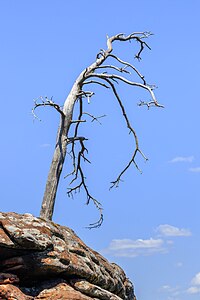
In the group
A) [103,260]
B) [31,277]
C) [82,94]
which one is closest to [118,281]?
[103,260]

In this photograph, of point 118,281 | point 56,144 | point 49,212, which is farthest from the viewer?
point 56,144

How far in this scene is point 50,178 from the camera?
66.8ft

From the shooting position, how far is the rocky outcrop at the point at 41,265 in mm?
12125

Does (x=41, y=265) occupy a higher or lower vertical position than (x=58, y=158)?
lower

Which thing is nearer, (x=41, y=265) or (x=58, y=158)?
(x=41, y=265)

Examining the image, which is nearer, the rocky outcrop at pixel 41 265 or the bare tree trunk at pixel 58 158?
the rocky outcrop at pixel 41 265

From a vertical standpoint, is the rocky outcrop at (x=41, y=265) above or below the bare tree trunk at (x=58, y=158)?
below

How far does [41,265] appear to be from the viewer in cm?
1240

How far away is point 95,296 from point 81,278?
51 cm

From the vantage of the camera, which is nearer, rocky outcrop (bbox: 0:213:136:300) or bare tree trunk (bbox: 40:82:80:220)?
rocky outcrop (bbox: 0:213:136:300)

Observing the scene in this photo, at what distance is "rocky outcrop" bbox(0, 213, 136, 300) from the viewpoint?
12.1 m

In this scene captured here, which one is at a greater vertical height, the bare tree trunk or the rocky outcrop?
the bare tree trunk

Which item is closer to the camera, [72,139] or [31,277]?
[31,277]

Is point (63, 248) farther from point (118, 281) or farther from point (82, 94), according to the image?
point (82, 94)
